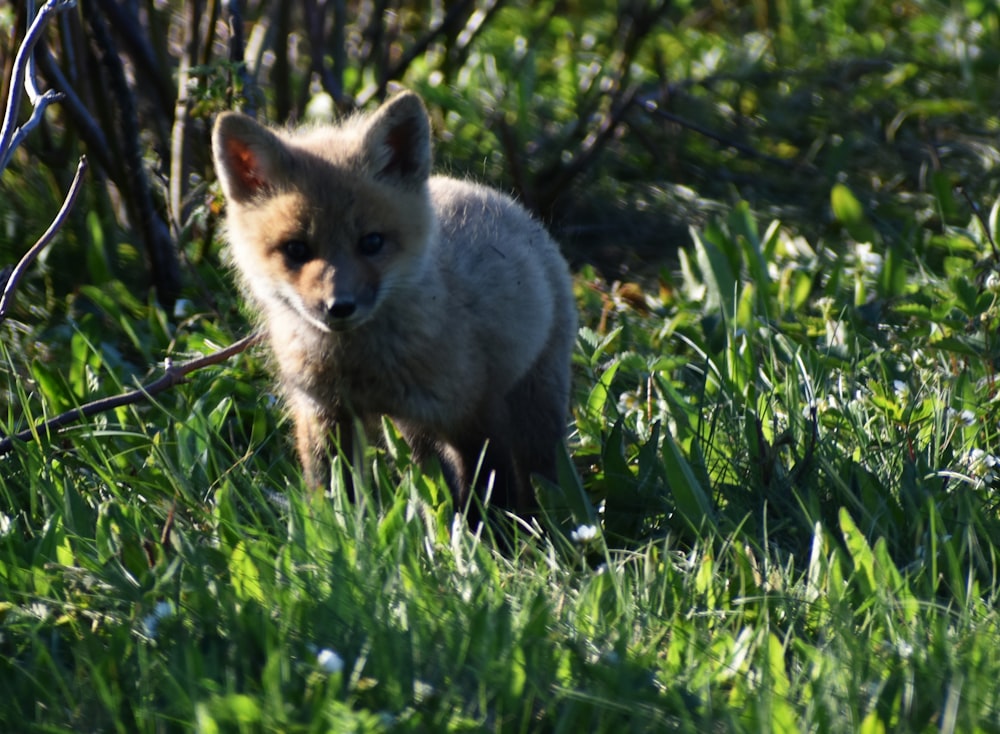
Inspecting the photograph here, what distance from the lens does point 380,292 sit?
11.7 feet

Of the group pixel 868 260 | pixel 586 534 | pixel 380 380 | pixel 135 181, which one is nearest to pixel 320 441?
pixel 380 380

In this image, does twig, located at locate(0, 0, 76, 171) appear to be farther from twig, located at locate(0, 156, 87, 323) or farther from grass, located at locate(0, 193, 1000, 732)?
grass, located at locate(0, 193, 1000, 732)

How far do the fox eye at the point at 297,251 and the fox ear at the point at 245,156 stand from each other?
20cm

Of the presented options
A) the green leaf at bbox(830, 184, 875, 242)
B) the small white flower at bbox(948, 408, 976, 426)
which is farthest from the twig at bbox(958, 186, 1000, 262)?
the small white flower at bbox(948, 408, 976, 426)

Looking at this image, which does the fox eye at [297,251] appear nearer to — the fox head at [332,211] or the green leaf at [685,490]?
the fox head at [332,211]

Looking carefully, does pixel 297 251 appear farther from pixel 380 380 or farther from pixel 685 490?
pixel 685 490

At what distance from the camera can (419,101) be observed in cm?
376

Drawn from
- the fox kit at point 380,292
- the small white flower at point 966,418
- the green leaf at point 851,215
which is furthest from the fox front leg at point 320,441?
the green leaf at point 851,215

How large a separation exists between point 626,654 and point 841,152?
15.4 ft

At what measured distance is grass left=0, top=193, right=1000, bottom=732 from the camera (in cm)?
247

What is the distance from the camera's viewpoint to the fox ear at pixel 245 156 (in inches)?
142

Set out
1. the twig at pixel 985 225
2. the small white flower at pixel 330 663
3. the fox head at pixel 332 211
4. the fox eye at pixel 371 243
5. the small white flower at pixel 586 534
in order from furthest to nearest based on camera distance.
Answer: the twig at pixel 985 225, the fox eye at pixel 371 243, the fox head at pixel 332 211, the small white flower at pixel 586 534, the small white flower at pixel 330 663

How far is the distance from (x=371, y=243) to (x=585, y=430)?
1065 mm

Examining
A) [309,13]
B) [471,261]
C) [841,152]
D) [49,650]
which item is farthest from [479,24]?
[49,650]
